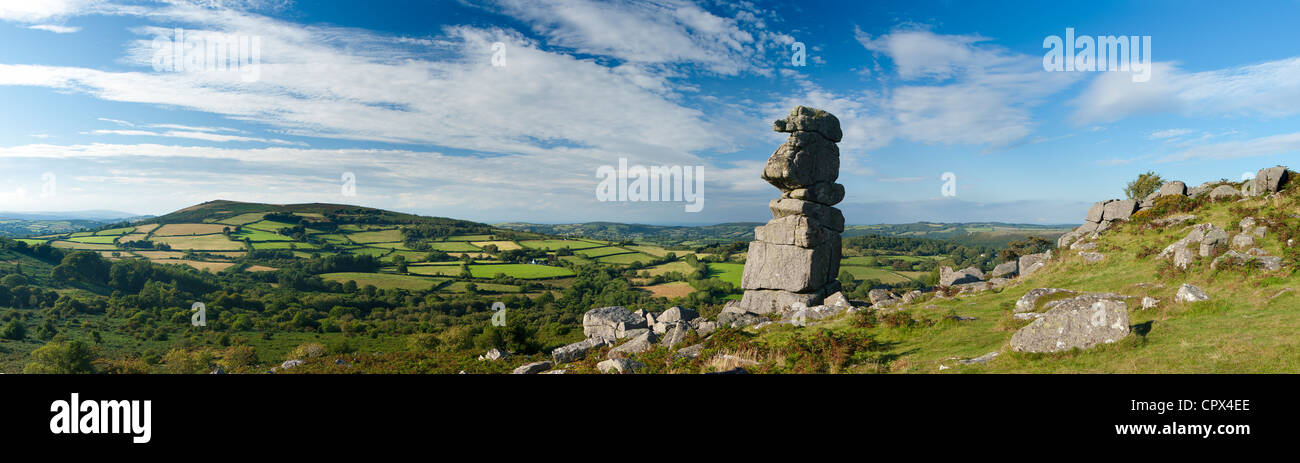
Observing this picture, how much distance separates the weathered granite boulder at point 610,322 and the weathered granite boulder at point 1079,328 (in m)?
20.7

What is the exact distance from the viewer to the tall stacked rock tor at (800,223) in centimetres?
Answer: 3178

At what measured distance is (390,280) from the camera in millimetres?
107375

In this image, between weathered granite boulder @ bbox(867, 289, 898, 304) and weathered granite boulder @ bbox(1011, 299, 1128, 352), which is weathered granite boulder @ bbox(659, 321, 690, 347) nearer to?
weathered granite boulder @ bbox(1011, 299, 1128, 352)

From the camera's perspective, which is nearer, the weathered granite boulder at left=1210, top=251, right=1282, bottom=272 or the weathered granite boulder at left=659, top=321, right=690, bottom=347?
the weathered granite boulder at left=1210, top=251, right=1282, bottom=272

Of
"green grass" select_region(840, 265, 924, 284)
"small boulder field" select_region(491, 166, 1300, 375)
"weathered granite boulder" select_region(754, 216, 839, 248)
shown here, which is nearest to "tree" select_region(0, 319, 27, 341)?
"small boulder field" select_region(491, 166, 1300, 375)

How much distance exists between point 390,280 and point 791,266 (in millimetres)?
102275

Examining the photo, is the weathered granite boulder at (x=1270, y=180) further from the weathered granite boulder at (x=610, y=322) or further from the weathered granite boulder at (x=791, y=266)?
the weathered granite boulder at (x=610, y=322)

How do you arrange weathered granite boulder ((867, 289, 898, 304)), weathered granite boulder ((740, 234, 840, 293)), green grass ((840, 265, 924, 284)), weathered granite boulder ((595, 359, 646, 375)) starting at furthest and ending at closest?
green grass ((840, 265, 924, 284)) → weathered granite boulder ((740, 234, 840, 293)) → weathered granite boulder ((867, 289, 898, 304)) → weathered granite boulder ((595, 359, 646, 375))

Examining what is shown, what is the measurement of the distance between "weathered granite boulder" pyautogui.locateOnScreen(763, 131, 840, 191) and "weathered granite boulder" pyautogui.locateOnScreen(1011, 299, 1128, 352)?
20.7m

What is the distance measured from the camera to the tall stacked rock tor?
31.8 metres

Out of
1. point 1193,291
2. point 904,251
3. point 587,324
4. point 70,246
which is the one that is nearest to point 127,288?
point 70,246

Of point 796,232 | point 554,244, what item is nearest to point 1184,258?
point 796,232

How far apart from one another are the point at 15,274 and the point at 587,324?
405 feet
